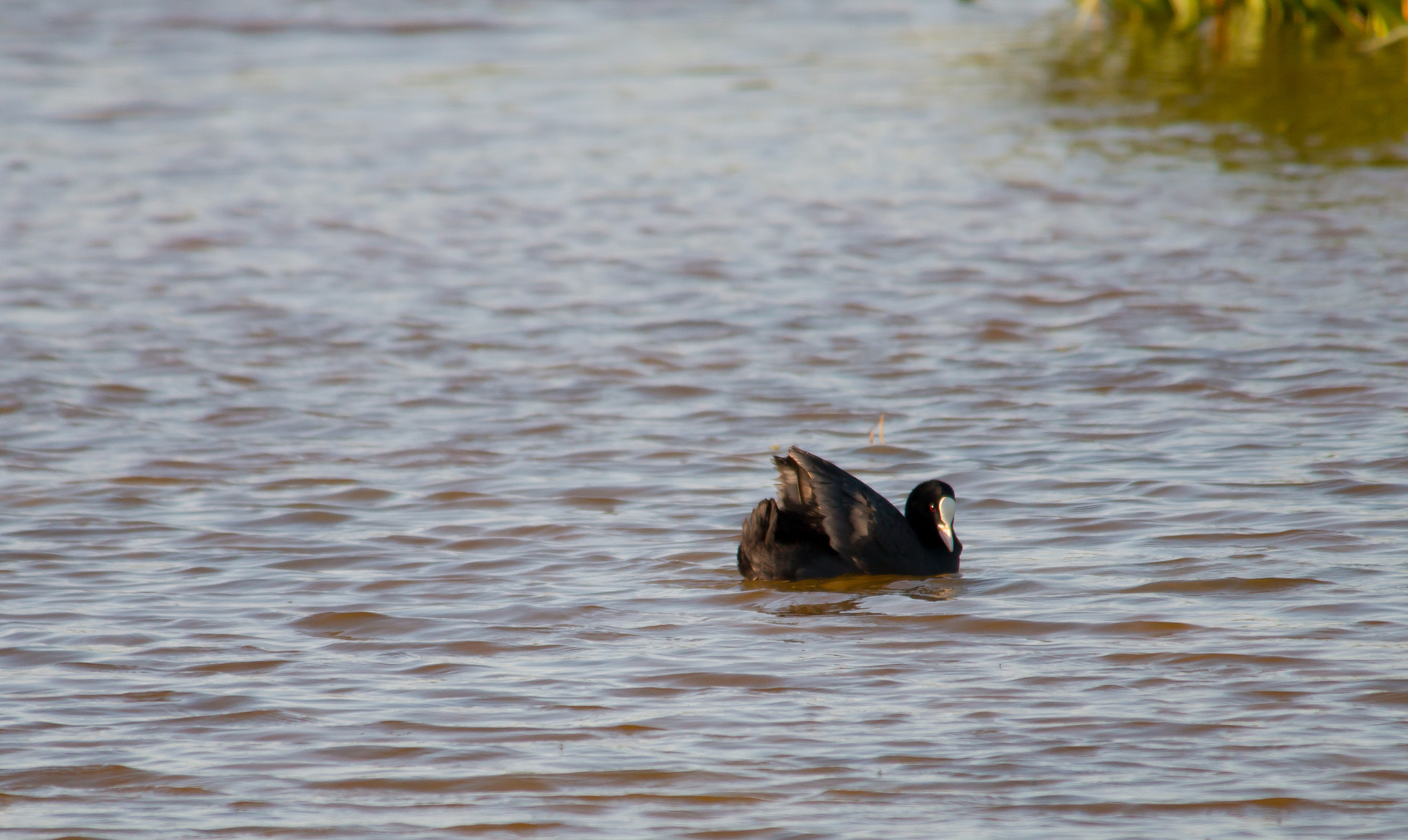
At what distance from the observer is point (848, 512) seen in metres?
6.73

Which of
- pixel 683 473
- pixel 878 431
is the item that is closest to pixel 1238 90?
pixel 878 431

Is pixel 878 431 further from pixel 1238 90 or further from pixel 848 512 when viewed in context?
pixel 1238 90

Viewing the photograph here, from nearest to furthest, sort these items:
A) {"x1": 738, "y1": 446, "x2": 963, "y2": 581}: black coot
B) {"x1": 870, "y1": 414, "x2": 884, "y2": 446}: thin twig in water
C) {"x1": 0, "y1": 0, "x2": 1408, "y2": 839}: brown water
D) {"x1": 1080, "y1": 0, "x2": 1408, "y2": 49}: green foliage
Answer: {"x1": 0, "y1": 0, "x2": 1408, "y2": 839}: brown water < {"x1": 738, "y1": 446, "x2": 963, "y2": 581}: black coot < {"x1": 870, "y1": 414, "x2": 884, "y2": 446}: thin twig in water < {"x1": 1080, "y1": 0, "x2": 1408, "y2": 49}: green foliage

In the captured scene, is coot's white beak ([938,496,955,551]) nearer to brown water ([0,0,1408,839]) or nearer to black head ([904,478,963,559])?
black head ([904,478,963,559])

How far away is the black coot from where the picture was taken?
6641 millimetres

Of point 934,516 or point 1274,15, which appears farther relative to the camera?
point 1274,15

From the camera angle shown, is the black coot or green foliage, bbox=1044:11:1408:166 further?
green foliage, bbox=1044:11:1408:166

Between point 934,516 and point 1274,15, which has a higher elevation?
point 1274,15

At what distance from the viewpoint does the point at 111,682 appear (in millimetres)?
5664

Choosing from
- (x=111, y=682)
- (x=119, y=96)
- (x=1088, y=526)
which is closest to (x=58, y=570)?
(x=111, y=682)

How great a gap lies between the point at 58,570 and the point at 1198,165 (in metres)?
10.1

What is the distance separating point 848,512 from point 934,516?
0.34 m

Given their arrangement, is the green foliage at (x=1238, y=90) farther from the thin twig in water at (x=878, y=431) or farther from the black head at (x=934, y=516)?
the black head at (x=934, y=516)

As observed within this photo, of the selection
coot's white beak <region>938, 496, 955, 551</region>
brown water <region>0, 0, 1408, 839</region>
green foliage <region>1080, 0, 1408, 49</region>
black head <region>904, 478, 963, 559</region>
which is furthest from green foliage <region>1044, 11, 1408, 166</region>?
coot's white beak <region>938, 496, 955, 551</region>
